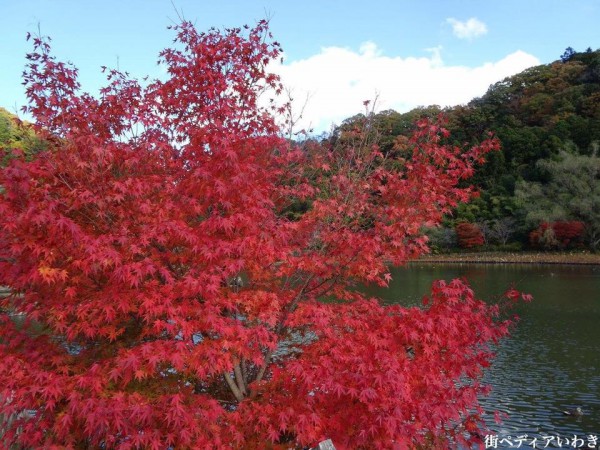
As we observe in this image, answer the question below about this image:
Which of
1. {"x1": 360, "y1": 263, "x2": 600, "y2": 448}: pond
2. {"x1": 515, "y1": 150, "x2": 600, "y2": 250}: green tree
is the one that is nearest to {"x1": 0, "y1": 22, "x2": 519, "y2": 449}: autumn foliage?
{"x1": 360, "y1": 263, "x2": 600, "y2": 448}: pond

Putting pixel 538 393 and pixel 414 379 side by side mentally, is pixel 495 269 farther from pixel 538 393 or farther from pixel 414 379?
pixel 414 379

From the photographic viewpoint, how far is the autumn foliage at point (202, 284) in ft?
12.5

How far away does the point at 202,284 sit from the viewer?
13.0 ft

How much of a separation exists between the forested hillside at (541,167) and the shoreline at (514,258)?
1074 mm

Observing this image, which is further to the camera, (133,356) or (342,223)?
(342,223)

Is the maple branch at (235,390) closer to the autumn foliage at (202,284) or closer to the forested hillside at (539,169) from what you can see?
the autumn foliage at (202,284)

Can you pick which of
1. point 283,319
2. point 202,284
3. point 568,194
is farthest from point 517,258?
point 202,284

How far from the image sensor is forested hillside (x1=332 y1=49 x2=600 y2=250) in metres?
39.3

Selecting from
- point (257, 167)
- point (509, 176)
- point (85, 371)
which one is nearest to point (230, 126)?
point (257, 167)

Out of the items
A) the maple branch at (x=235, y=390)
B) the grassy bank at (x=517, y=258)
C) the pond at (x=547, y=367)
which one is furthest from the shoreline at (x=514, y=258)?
the maple branch at (x=235, y=390)

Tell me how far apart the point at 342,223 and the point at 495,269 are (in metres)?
33.1

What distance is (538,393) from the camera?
1071cm

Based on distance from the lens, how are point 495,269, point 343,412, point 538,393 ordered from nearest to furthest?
point 343,412 < point 538,393 < point 495,269

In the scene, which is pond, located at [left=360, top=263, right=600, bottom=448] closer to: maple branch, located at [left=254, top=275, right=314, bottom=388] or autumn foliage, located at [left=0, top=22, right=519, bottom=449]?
autumn foliage, located at [left=0, top=22, right=519, bottom=449]
